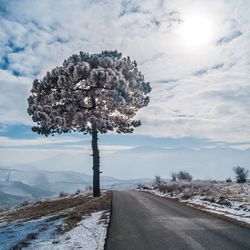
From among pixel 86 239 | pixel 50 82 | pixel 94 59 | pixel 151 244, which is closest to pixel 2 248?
pixel 86 239

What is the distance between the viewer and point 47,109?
16516mm

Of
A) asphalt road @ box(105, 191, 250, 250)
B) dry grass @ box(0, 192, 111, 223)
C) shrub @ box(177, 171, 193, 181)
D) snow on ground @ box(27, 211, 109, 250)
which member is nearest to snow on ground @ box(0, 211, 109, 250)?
snow on ground @ box(27, 211, 109, 250)

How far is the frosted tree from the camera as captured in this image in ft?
53.0

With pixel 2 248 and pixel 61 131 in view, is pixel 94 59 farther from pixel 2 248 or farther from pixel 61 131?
pixel 2 248

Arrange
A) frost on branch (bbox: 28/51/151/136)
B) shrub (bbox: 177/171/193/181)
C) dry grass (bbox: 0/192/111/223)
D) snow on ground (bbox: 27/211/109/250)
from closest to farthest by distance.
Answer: snow on ground (bbox: 27/211/109/250), dry grass (bbox: 0/192/111/223), frost on branch (bbox: 28/51/151/136), shrub (bbox: 177/171/193/181)

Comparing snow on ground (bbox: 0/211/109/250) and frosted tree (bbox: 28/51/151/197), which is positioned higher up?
frosted tree (bbox: 28/51/151/197)

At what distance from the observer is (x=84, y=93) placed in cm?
1781

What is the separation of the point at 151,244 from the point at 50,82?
15.2 metres

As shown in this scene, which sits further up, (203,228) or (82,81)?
(82,81)

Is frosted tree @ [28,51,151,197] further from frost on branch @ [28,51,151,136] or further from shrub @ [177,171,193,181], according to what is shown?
shrub @ [177,171,193,181]

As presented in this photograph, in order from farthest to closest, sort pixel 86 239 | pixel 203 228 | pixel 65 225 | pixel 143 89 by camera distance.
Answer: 1. pixel 143 89
2. pixel 65 225
3. pixel 203 228
4. pixel 86 239

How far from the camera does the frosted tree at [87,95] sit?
635 inches

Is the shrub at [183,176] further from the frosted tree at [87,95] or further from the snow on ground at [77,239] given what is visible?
the snow on ground at [77,239]

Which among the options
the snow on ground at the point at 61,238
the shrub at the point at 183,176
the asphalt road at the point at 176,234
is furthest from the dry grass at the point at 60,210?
the shrub at the point at 183,176
